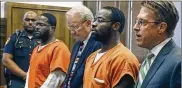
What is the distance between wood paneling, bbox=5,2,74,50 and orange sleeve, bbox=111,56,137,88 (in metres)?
2.82

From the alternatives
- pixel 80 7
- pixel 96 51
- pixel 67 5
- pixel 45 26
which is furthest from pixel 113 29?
pixel 67 5

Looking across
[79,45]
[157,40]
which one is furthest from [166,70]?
[79,45]

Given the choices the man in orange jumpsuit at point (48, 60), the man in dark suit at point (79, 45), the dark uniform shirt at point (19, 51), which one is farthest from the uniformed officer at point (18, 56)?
the man in dark suit at point (79, 45)

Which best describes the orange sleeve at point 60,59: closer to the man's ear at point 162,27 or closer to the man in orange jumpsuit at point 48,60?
the man in orange jumpsuit at point 48,60

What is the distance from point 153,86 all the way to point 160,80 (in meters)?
0.04

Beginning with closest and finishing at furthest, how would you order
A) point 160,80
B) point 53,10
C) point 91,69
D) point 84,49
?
point 160,80
point 91,69
point 84,49
point 53,10

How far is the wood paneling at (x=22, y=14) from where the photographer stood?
440 cm

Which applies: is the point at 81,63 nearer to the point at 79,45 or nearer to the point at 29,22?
the point at 79,45

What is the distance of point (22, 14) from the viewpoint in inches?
180

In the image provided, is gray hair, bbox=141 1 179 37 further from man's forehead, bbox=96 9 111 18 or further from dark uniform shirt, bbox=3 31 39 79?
dark uniform shirt, bbox=3 31 39 79

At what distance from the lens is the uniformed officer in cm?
345

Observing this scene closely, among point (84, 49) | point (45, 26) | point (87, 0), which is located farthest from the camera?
point (87, 0)

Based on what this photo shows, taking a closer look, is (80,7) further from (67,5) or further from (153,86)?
(67,5)

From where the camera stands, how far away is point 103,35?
202 centimetres
